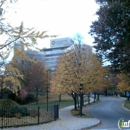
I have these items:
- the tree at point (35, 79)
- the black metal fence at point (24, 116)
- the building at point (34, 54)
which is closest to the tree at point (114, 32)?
the building at point (34, 54)

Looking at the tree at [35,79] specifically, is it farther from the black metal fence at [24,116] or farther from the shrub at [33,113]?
the black metal fence at [24,116]

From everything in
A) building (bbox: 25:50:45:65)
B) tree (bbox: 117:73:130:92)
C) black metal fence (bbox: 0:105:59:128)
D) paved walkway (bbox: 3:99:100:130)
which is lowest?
paved walkway (bbox: 3:99:100:130)

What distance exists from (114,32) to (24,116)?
31.7ft

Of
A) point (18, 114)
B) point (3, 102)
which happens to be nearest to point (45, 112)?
point (18, 114)

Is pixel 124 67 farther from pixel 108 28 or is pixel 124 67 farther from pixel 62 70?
pixel 62 70

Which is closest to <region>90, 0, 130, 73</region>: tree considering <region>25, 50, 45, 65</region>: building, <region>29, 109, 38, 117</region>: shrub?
<region>25, 50, 45, 65</region>: building

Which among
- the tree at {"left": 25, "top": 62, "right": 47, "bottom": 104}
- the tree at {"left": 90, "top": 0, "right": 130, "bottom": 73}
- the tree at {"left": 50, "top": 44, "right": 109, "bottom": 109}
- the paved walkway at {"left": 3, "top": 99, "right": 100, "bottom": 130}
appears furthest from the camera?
the tree at {"left": 25, "top": 62, "right": 47, "bottom": 104}

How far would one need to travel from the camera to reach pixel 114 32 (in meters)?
16.1

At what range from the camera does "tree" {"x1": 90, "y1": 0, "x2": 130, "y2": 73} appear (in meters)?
14.1

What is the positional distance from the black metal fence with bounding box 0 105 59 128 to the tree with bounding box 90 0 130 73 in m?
6.44

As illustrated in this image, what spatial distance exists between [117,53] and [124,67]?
122cm

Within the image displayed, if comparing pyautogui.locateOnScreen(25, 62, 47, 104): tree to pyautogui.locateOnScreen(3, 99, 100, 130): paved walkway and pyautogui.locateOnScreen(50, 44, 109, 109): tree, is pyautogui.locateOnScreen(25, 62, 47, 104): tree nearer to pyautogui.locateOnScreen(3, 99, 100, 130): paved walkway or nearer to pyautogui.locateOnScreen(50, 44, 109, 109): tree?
pyautogui.locateOnScreen(50, 44, 109, 109): tree

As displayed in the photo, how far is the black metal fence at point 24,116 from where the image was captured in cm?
1582

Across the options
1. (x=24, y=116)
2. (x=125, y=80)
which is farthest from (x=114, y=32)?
(x=125, y=80)
